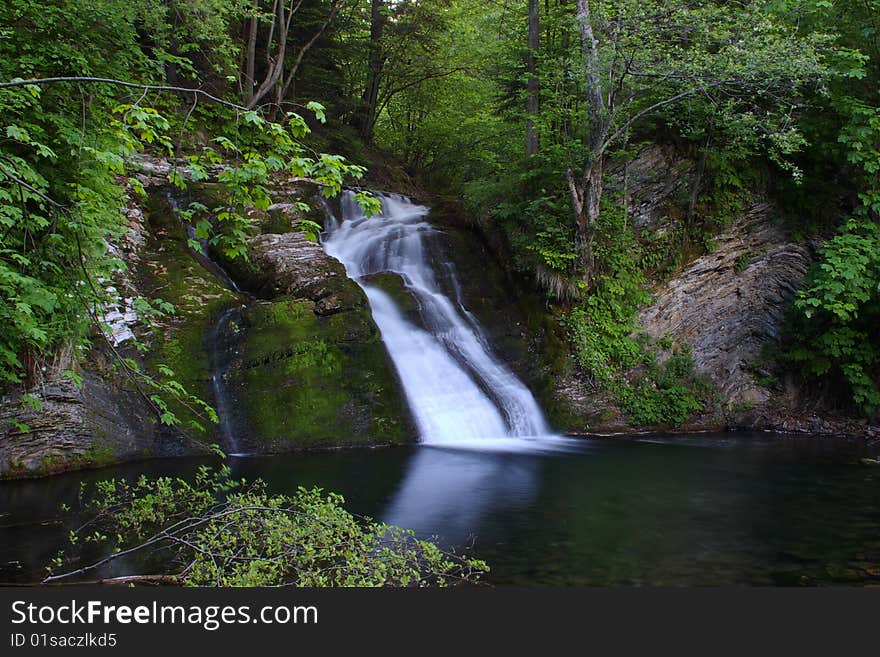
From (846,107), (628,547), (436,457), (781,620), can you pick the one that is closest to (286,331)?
(436,457)

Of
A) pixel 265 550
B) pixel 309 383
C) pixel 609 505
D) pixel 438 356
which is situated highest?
pixel 438 356

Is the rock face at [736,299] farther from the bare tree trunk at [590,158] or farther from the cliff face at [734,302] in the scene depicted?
the bare tree trunk at [590,158]

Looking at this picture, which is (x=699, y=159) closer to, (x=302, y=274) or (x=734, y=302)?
(x=734, y=302)

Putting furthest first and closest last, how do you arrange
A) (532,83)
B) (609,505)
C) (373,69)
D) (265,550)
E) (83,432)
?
(373,69), (532,83), (83,432), (609,505), (265,550)

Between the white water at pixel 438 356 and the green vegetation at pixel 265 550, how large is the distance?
219 inches

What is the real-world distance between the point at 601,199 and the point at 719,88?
306cm

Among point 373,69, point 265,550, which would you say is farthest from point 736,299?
point 373,69

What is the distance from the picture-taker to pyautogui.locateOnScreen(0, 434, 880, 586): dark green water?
5.93 metres

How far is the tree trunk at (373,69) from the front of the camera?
2108cm

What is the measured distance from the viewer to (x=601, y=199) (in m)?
13.4

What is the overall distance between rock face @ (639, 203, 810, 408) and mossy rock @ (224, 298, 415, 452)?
5874 millimetres

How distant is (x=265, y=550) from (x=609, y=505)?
4.64 metres

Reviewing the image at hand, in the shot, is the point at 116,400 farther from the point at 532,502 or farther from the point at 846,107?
the point at 846,107

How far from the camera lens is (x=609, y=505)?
8.02 m
